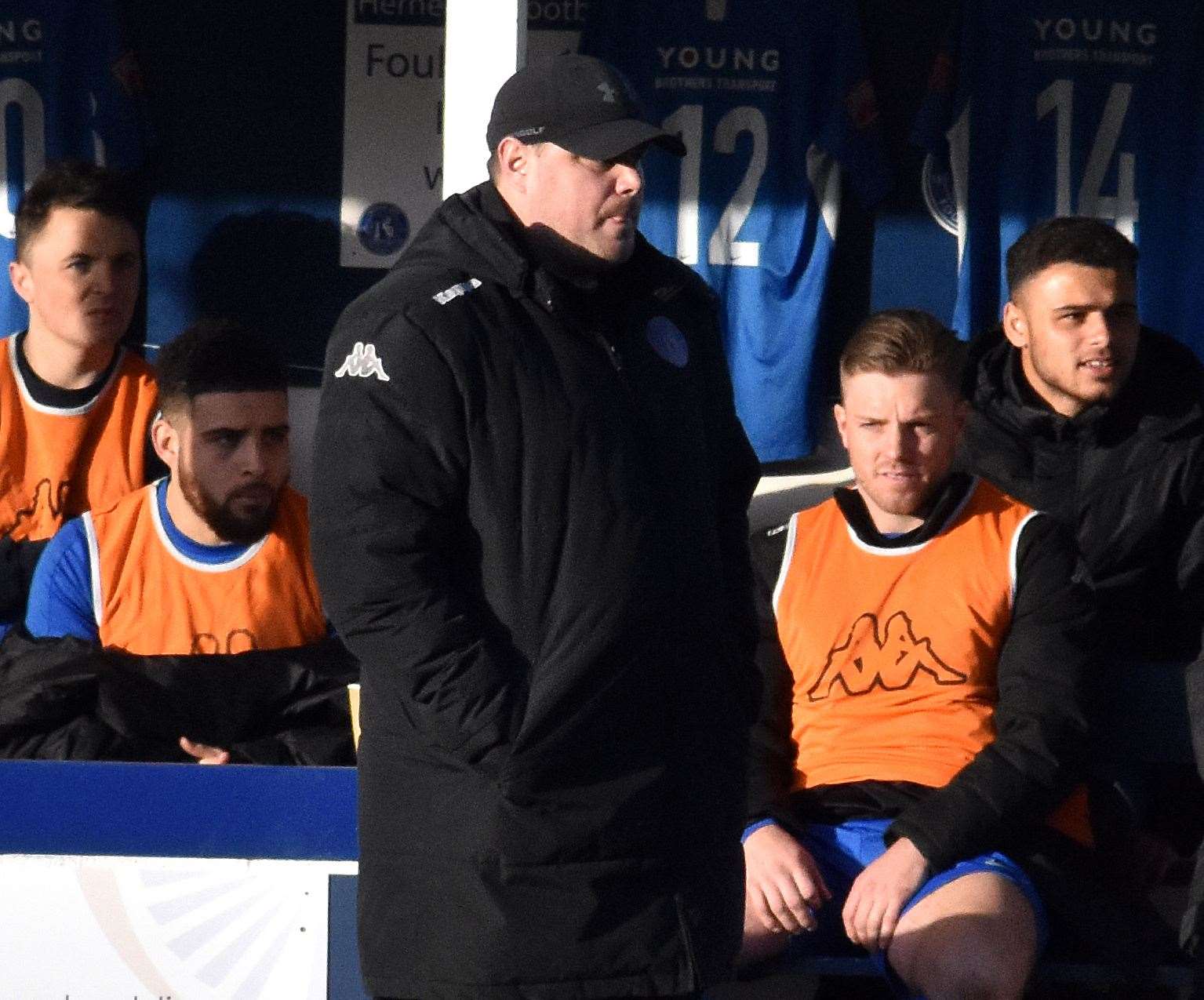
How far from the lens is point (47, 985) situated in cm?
309

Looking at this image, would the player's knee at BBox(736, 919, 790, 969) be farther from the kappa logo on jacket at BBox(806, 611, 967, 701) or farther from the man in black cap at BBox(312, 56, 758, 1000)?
the man in black cap at BBox(312, 56, 758, 1000)

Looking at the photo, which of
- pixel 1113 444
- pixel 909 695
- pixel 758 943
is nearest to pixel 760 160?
pixel 1113 444

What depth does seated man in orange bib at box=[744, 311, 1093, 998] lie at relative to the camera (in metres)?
2.87

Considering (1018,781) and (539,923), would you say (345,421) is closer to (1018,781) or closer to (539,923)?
(539,923)

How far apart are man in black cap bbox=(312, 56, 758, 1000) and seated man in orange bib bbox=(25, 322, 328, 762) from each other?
127 cm

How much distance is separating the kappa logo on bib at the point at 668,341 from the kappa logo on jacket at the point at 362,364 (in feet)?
1.05

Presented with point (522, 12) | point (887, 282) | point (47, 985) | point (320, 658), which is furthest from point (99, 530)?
point (887, 282)

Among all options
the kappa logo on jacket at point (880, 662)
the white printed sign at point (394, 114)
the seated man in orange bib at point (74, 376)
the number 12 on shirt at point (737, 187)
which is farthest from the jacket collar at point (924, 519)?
the white printed sign at point (394, 114)

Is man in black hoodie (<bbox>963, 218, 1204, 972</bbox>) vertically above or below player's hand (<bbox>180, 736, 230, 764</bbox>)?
above

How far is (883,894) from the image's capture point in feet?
9.35

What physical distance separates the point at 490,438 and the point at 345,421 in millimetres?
155

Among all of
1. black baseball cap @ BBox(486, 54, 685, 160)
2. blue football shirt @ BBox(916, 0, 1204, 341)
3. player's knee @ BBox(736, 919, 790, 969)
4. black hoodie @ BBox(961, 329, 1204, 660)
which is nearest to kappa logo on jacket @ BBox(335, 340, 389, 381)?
black baseball cap @ BBox(486, 54, 685, 160)

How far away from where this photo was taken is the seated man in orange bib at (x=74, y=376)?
4.14 m

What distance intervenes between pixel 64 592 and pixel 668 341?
1.59 meters
